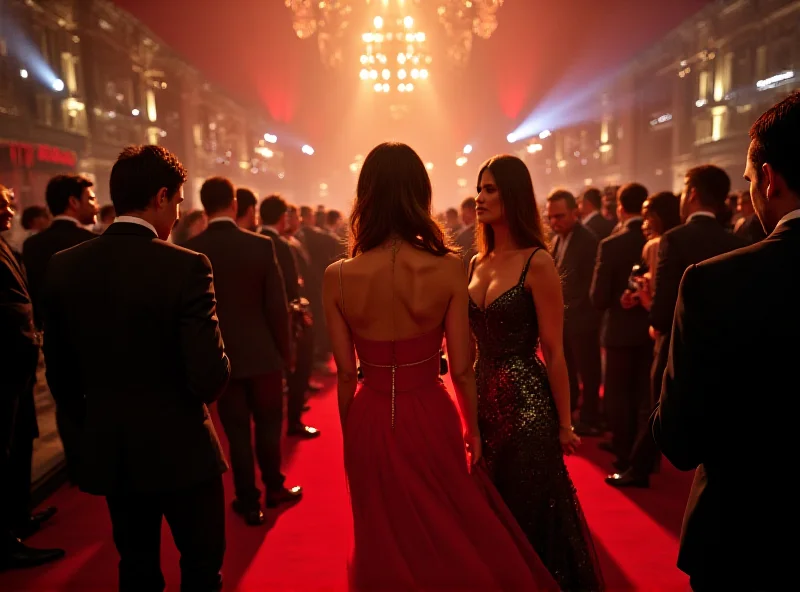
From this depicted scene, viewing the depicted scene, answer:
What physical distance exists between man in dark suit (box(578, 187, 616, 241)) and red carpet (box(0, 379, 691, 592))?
266cm

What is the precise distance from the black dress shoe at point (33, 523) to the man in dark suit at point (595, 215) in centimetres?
516

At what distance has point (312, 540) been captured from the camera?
10.8ft

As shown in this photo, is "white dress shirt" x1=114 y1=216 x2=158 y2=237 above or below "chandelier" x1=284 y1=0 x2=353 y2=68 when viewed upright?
below

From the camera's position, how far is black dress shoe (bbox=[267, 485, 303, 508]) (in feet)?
12.3

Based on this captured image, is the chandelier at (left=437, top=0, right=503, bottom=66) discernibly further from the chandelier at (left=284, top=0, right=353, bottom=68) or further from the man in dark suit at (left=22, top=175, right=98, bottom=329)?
the man in dark suit at (left=22, top=175, right=98, bottom=329)

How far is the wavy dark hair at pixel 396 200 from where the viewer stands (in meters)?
1.91

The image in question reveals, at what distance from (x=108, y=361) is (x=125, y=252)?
1.16 ft

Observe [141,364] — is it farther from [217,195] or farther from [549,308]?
[217,195]

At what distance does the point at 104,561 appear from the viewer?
3.11 meters

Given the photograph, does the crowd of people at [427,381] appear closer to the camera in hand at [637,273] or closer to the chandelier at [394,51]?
the camera in hand at [637,273]

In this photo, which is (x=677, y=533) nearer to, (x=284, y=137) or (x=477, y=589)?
(x=477, y=589)

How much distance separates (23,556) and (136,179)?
2.41m

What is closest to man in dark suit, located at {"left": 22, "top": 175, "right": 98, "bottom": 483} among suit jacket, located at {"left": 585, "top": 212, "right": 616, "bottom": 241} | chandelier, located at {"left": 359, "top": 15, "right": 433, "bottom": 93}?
suit jacket, located at {"left": 585, "top": 212, "right": 616, "bottom": 241}

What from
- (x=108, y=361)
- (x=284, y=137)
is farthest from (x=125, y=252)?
(x=284, y=137)
